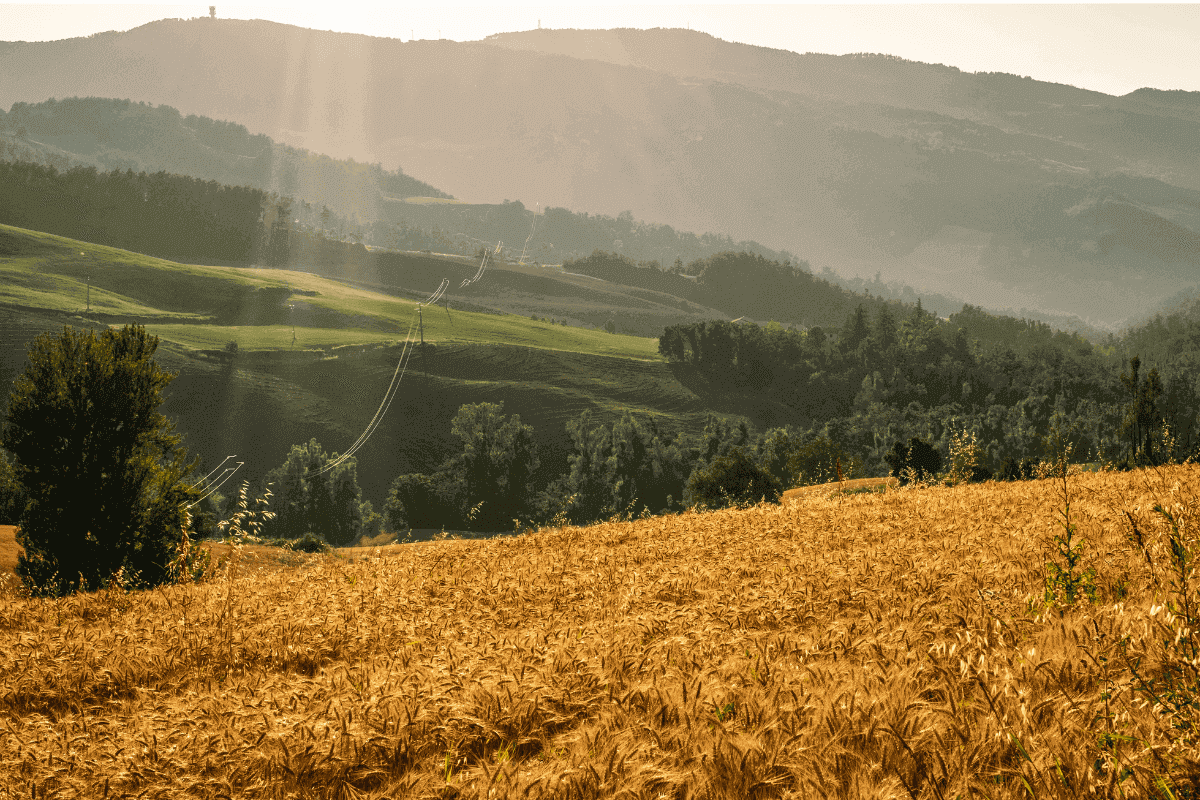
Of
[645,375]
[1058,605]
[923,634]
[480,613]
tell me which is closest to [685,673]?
[923,634]

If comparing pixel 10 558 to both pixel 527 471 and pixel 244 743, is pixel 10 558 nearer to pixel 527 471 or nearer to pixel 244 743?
pixel 244 743

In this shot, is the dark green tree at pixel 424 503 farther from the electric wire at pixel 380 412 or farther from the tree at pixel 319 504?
the electric wire at pixel 380 412

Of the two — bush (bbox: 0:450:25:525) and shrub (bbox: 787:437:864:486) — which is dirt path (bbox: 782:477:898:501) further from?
bush (bbox: 0:450:25:525)

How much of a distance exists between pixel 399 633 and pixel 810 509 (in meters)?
10.1

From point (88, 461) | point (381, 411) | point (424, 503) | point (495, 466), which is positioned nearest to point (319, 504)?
point (424, 503)

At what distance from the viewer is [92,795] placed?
3537 mm

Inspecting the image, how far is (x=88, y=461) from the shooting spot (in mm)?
29047

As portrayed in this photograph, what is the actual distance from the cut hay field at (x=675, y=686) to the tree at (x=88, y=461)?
23790 mm

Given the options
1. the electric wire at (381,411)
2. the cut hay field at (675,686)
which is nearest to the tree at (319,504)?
the electric wire at (381,411)

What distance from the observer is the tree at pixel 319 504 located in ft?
416

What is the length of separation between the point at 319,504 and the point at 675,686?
5337 inches

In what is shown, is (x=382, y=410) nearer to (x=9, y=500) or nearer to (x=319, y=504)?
(x=319, y=504)

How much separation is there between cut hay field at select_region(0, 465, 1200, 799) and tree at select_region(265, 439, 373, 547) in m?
124

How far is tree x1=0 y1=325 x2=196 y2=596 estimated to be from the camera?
28531 millimetres
